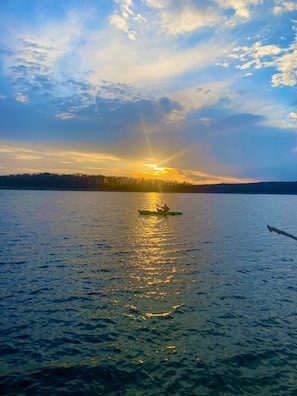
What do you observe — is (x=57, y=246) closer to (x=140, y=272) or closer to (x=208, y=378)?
(x=140, y=272)

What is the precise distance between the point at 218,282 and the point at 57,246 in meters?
22.6

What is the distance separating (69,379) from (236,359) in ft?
24.4

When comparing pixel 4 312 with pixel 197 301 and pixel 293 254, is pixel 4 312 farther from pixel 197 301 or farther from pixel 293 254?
pixel 293 254

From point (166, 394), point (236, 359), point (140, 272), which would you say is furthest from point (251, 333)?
point (140, 272)

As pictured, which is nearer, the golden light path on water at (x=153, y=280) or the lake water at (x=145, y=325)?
the lake water at (x=145, y=325)

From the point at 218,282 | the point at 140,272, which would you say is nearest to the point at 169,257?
the point at 140,272

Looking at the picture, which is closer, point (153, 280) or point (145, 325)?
point (145, 325)

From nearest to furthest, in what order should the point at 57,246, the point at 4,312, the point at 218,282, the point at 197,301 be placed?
1. the point at 4,312
2. the point at 197,301
3. the point at 218,282
4. the point at 57,246

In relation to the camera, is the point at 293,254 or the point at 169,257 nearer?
the point at 169,257

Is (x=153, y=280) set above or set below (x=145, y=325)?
below

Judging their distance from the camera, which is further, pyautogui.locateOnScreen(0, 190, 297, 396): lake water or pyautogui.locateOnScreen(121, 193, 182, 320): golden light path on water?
pyautogui.locateOnScreen(121, 193, 182, 320): golden light path on water

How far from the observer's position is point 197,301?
2195 centimetres

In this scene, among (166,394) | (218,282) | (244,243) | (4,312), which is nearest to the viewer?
(166,394)

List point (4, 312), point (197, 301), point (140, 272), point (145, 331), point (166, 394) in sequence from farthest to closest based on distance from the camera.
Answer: point (140, 272) → point (197, 301) → point (4, 312) → point (145, 331) → point (166, 394)
